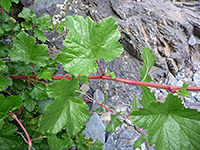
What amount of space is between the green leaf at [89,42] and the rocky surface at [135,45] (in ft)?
2.64

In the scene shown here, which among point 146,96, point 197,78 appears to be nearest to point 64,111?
point 146,96

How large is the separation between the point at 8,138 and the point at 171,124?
57 centimetres

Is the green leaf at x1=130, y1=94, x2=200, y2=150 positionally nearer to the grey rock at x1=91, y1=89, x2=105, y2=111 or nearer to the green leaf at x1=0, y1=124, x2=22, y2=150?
the green leaf at x1=0, y1=124, x2=22, y2=150

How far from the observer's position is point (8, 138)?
1.74 ft

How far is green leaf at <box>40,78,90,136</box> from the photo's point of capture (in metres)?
0.43

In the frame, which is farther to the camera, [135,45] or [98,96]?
[135,45]

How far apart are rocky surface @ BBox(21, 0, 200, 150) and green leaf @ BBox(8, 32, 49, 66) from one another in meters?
0.62

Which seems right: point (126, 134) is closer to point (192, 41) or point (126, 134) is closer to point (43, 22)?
point (43, 22)

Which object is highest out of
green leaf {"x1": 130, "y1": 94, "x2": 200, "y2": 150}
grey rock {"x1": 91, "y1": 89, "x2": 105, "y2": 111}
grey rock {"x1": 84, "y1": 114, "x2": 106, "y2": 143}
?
green leaf {"x1": 130, "y1": 94, "x2": 200, "y2": 150}

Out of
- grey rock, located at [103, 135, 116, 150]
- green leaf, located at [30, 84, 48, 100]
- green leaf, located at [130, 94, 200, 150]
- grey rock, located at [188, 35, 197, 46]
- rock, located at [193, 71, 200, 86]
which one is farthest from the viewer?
grey rock, located at [188, 35, 197, 46]

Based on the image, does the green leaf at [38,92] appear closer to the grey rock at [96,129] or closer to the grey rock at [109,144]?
the grey rock at [96,129]

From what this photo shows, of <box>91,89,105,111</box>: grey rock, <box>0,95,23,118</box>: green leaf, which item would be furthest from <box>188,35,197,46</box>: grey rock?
<box>0,95,23,118</box>: green leaf

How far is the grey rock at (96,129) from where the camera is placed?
42.2 inches

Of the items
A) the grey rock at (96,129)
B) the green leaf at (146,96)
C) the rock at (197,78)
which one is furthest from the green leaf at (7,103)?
the rock at (197,78)
